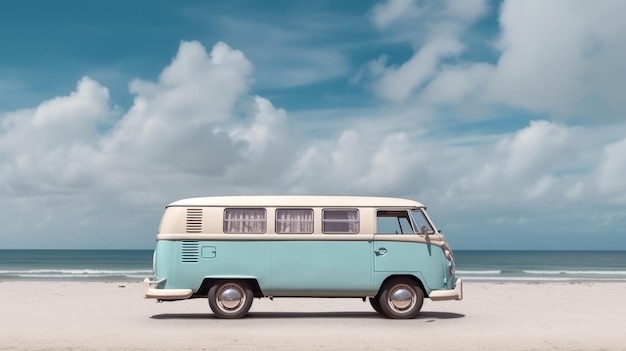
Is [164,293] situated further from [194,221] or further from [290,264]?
[290,264]

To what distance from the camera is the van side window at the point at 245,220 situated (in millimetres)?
16344

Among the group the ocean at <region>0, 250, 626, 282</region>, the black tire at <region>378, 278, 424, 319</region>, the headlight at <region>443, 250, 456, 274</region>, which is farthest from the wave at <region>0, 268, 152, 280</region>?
the headlight at <region>443, 250, 456, 274</region>

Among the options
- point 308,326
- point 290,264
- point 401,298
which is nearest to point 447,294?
point 401,298

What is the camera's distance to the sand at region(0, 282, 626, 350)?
496 inches

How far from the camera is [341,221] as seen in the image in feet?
53.8

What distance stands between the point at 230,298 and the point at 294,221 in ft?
7.02

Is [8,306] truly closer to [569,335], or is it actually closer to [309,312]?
[309,312]

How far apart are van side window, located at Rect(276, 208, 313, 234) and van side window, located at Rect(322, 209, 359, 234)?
1.05 ft

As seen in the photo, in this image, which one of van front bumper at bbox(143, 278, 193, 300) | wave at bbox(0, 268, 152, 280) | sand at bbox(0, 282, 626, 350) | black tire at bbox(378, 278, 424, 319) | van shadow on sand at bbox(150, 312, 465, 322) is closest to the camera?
sand at bbox(0, 282, 626, 350)

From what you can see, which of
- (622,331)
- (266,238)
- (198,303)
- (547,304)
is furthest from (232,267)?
(547,304)

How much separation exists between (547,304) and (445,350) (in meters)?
11.7

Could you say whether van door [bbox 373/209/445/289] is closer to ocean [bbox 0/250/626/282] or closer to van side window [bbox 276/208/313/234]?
van side window [bbox 276/208/313/234]

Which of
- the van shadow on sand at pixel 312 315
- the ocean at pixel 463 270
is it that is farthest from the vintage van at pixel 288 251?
the ocean at pixel 463 270

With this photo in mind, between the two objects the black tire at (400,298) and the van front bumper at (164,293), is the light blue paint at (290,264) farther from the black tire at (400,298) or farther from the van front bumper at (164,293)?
the black tire at (400,298)
